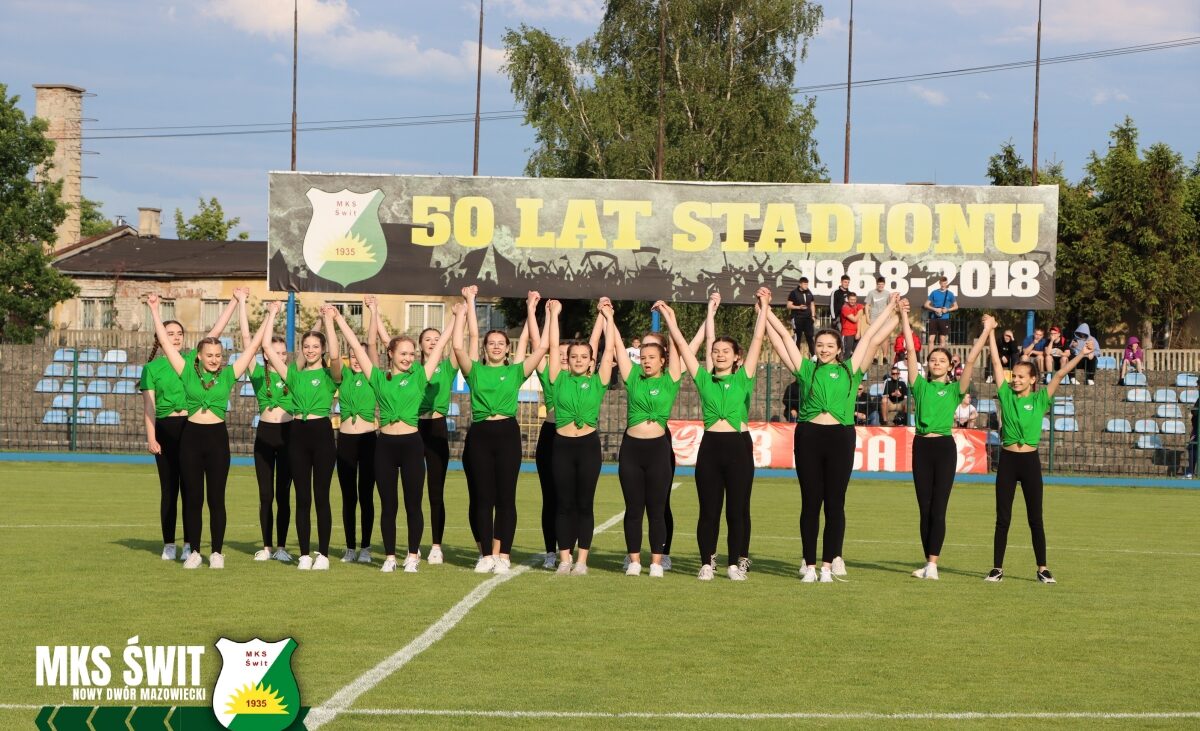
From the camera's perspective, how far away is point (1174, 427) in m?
28.5

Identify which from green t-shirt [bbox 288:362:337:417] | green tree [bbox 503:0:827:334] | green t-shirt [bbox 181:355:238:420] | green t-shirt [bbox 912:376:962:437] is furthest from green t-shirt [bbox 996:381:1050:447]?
green tree [bbox 503:0:827:334]

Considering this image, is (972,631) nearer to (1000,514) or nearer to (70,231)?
(1000,514)

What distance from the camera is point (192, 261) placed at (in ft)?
Answer: 194

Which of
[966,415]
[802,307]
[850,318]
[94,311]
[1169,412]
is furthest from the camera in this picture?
[94,311]

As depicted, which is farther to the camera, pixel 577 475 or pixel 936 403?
pixel 936 403

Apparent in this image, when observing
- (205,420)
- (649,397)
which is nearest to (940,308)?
(649,397)

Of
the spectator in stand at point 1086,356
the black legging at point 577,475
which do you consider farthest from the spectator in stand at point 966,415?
the black legging at point 577,475

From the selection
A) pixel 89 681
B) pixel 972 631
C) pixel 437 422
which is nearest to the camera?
pixel 89 681

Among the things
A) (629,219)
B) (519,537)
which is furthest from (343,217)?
(519,537)

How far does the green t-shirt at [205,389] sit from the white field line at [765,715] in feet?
17.0

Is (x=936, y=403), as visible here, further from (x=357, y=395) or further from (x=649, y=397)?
(x=357, y=395)

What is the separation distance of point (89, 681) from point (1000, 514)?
7.53 meters

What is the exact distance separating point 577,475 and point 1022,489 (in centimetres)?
376

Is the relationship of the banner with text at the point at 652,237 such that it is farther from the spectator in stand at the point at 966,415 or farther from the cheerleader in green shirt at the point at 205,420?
the cheerleader in green shirt at the point at 205,420
